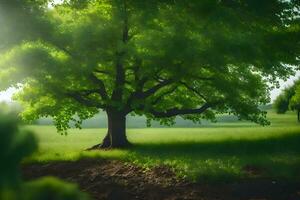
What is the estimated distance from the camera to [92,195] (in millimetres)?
12391

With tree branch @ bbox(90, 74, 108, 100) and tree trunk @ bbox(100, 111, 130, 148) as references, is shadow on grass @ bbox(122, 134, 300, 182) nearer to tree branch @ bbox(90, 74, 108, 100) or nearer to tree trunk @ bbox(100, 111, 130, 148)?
tree trunk @ bbox(100, 111, 130, 148)

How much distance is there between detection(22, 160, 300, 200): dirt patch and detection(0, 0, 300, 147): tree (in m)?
6.32

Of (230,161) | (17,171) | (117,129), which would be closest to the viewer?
(17,171)

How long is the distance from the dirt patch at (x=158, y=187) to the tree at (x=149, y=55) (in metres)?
6.32

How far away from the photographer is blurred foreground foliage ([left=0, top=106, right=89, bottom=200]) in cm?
164

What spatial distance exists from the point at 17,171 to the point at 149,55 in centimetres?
1837

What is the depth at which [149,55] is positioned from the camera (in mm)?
19922

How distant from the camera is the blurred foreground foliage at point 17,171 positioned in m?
1.64

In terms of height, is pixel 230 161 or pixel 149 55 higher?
pixel 149 55

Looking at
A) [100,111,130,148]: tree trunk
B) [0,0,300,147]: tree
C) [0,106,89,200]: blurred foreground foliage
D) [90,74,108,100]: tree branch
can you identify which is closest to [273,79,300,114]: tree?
[0,0,300,147]: tree

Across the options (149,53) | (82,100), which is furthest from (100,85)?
(149,53)

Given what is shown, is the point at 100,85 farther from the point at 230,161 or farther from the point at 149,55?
the point at 230,161

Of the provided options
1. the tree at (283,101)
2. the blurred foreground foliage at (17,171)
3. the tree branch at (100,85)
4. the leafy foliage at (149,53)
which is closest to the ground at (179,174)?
the leafy foliage at (149,53)

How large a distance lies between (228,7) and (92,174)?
36.5 ft
